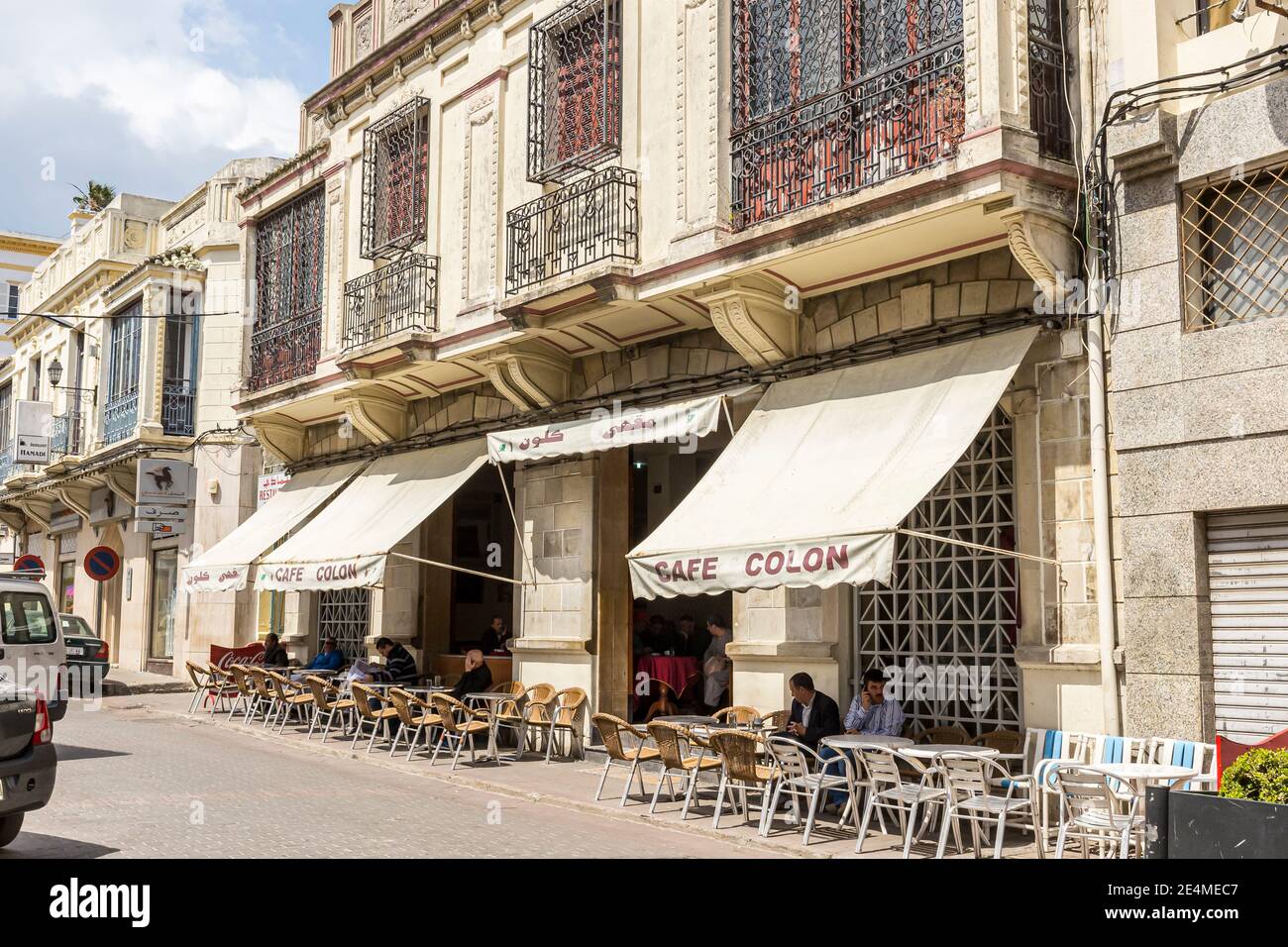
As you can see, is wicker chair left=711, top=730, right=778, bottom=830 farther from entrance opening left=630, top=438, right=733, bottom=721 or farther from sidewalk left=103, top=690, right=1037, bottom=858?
entrance opening left=630, top=438, right=733, bottom=721

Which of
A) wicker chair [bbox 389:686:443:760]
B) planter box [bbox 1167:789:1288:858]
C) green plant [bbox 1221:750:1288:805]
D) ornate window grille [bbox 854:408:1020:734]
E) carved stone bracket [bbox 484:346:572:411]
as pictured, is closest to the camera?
planter box [bbox 1167:789:1288:858]

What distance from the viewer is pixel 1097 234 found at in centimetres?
951

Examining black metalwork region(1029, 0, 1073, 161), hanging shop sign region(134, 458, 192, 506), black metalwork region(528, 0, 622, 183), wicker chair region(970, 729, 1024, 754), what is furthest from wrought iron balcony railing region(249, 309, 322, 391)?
wicker chair region(970, 729, 1024, 754)

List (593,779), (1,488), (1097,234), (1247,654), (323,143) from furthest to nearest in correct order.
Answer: (1,488) < (323,143) < (593,779) < (1097,234) < (1247,654)

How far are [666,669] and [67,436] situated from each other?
21.9m

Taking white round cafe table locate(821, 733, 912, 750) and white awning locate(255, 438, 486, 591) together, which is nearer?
white round cafe table locate(821, 733, 912, 750)

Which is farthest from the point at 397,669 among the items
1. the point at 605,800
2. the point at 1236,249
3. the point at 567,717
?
the point at 1236,249

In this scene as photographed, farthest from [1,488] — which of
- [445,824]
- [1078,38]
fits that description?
[1078,38]

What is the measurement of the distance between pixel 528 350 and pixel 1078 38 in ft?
23.8

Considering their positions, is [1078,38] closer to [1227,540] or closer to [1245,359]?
[1245,359]

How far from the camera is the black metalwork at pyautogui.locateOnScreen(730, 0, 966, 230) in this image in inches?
393

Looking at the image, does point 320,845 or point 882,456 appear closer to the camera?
point 320,845

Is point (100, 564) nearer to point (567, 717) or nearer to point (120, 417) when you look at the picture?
point (120, 417)

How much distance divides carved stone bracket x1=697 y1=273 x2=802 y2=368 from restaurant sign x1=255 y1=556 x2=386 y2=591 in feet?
17.0
